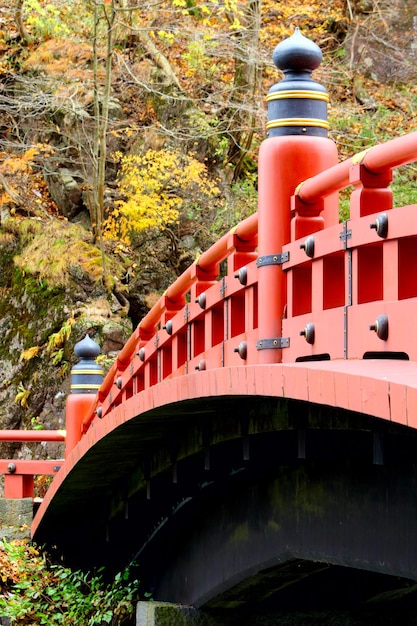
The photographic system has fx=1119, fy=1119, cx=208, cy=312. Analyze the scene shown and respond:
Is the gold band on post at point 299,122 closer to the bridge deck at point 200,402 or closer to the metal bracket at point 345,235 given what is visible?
the metal bracket at point 345,235

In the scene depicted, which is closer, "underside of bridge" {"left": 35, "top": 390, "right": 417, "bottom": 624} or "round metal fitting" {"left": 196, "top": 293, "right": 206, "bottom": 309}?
"underside of bridge" {"left": 35, "top": 390, "right": 417, "bottom": 624}

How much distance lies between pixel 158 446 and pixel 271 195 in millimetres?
3672

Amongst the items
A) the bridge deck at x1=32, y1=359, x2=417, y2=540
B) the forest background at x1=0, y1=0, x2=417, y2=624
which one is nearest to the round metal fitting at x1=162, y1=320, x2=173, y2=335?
the bridge deck at x1=32, y1=359, x2=417, y2=540

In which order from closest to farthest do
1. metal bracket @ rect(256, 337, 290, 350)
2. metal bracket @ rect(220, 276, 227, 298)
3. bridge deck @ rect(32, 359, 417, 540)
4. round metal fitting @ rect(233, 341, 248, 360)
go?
bridge deck @ rect(32, 359, 417, 540), metal bracket @ rect(256, 337, 290, 350), round metal fitting @ rect(233, 341, 248, 360), metal bracket @ rect(220, 276, 227, 298)

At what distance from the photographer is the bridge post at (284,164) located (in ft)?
20.0

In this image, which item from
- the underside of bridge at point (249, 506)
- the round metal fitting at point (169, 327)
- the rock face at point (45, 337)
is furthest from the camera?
the rock face at point (45, 337)

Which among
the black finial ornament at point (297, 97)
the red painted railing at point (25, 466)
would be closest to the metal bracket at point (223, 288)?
the black finial ornament at point (297, 97)

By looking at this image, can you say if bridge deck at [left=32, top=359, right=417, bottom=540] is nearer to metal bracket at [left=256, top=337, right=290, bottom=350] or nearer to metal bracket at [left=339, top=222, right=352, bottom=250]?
metal bracket at [left=256, top=337, right=290, bottom=350]

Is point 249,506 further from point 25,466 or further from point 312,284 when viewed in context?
point 25,466

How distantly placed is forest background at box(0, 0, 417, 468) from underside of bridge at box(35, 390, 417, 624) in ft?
18.7

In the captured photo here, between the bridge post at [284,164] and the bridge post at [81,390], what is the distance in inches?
214

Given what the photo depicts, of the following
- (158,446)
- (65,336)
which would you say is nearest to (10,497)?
(158,446)

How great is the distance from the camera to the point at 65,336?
17.1 meters

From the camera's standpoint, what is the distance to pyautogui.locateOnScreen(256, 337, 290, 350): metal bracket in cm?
596
